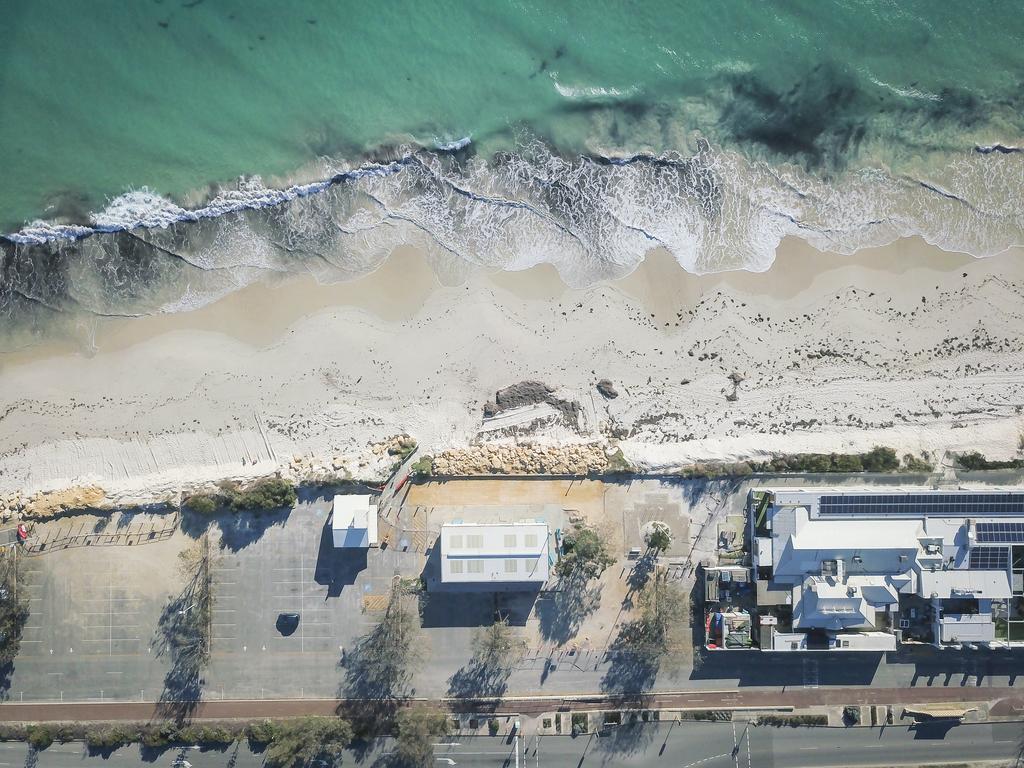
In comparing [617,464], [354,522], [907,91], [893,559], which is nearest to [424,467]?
[354,522]

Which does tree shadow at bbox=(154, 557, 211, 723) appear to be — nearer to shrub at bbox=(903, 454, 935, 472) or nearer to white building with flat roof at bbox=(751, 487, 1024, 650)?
white building with flat roof at bbox=(751, 487, 1024, 650)

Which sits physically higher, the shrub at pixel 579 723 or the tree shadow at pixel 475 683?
the tree shadow at pixel 475 683

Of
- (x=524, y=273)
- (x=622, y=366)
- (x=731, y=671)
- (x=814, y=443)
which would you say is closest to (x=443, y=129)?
(x=524, y=273)

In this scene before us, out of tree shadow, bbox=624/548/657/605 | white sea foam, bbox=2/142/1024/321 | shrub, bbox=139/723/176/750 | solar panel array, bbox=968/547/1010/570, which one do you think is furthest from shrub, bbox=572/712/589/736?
white sea foam, bbox=2/142/1024/321

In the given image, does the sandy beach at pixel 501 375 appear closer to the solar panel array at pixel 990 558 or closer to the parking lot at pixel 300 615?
the parking lot at pixel 300 615

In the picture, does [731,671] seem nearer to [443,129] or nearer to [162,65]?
[443,129]

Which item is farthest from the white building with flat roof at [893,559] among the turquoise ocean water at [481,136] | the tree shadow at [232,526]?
the tree shadow at [232,526]

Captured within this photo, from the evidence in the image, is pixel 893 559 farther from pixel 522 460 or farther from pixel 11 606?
pixel 11 606
